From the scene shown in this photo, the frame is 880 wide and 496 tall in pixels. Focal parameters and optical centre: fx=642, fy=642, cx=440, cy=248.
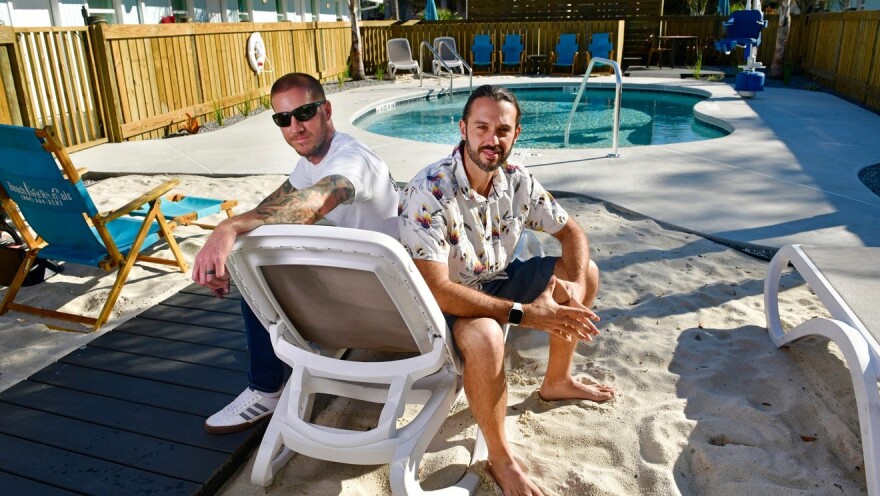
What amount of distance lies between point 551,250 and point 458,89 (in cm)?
1010

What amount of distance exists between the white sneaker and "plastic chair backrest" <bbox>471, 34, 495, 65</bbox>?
1498 cm

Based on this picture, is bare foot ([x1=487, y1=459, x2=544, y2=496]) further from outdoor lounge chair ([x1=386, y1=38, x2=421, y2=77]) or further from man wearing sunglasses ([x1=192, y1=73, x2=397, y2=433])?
outdoor lounge chair ([x1=386, y1=38, x2=421, y2=77])

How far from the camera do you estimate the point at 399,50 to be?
14.9 meters

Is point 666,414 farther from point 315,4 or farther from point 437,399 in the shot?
point 315,4

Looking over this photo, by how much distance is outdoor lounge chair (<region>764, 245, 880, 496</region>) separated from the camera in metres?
1.88

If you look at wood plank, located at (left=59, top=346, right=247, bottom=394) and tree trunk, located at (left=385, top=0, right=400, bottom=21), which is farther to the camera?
tree trunk, located at (left=385, top=0, right=400, bottom=21)

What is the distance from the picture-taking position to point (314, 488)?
203 centimetres

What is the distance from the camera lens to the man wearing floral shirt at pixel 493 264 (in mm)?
1933

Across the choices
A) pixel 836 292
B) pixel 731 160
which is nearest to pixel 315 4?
pixel 731 160

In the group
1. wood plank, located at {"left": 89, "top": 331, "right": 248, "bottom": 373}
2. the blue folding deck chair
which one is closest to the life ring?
the blue folding deck chair

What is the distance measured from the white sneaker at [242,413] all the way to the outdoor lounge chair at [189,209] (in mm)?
1892

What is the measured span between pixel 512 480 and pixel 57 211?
103 inches

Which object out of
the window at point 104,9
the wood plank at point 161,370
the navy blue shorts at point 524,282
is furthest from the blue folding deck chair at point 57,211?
the window at point 104,9

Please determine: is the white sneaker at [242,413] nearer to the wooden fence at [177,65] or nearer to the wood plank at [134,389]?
the wood plank at [134,389]
